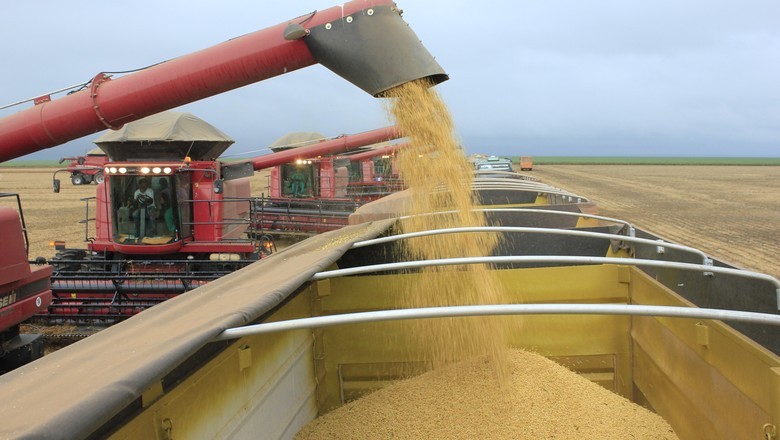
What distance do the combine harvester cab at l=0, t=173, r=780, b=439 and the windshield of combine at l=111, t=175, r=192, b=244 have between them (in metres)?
3.67

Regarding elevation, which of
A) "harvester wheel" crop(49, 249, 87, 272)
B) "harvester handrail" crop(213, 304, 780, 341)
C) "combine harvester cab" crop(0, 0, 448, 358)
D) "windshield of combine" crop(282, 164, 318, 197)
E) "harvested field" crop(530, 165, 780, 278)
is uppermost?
"combine harvester cab" crop(0, 0, 448, 358)

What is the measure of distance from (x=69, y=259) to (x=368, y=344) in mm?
5501

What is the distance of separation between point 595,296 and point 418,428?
143 centimetres

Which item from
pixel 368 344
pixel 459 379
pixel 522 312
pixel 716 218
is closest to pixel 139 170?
pixel 368 344

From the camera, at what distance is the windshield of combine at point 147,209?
6598 mm

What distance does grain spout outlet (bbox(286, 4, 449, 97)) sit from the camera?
10.8 ft

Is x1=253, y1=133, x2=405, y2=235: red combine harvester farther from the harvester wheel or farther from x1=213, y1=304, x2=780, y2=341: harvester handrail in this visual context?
x1=213, y1=304, x2=780, y2=341: harvester handrail

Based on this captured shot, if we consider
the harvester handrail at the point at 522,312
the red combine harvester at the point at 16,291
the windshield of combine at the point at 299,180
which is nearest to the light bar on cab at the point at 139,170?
the red combine harvester at the point at 16,291

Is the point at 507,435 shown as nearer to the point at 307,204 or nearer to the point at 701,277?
the point at 701,277

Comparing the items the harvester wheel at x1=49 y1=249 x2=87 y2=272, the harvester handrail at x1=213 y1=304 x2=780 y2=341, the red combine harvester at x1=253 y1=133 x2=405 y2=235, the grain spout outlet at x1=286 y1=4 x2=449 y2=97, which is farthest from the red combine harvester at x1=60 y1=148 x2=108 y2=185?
the harvester handrail at x1=213 y1=304 x2=780 y2=341

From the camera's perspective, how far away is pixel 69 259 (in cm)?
687

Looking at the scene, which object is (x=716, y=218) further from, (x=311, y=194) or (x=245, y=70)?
(x=245, y=70)

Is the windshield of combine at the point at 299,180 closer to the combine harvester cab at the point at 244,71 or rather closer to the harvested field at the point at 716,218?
the harvested field at the point at 716,218

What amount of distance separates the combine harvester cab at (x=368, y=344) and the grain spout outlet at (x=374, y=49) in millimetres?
1021
